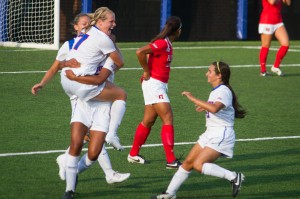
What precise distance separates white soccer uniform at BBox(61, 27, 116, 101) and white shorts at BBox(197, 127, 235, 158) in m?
1.29

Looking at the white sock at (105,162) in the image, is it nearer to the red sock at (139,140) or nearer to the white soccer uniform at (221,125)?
the white soccer uniform at (221,125)

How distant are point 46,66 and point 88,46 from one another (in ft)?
37.7

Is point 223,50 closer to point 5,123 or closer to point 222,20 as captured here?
point 222,20

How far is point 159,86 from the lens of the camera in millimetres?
11688

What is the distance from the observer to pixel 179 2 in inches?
1166

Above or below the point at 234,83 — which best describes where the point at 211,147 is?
above

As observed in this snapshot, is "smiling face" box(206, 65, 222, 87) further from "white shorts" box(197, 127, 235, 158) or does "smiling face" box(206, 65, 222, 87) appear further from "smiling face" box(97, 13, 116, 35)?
"smiling face" box(97, 13, 116, 35)

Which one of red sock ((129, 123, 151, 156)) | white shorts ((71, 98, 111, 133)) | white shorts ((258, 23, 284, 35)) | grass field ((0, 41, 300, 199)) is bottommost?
grass field ((0, 41, 300, 199))

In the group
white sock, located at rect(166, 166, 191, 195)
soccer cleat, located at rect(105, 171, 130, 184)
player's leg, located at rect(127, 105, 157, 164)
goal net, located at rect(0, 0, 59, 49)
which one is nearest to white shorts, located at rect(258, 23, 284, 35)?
goal net, located at rect(0, 0, 59, 49)

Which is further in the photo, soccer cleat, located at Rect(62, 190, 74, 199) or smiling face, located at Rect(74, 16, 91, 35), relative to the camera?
smiling face, located at Rect(74, 16, 91, 35)

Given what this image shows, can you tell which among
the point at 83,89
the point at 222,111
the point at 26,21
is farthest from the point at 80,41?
the point at 26,21

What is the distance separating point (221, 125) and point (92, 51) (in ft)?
5.27

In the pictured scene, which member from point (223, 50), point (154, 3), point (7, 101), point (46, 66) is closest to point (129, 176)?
point (7, 101)

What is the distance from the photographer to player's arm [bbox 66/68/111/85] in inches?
376
